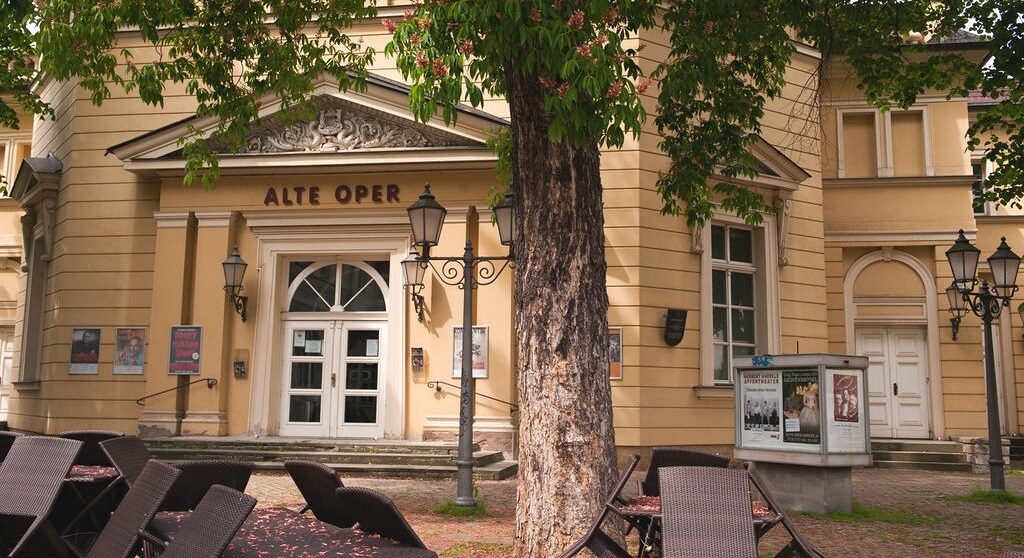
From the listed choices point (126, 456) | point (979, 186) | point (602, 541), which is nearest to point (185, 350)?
point (126, 456)

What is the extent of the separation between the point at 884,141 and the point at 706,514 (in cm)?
1514

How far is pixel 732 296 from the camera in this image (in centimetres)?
1501

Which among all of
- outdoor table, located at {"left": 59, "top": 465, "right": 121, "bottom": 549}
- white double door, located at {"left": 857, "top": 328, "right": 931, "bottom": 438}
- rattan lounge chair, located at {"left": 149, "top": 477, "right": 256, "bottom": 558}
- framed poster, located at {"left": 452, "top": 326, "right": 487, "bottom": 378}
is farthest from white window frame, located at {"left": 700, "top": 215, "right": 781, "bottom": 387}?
rattan lounge chair, located at {"left": 149, "top": 477, "right": 256, "bottom": 558}

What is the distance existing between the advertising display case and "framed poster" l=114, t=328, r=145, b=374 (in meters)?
10.0

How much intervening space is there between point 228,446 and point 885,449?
11218mm

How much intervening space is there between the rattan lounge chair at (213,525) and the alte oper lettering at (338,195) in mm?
10812

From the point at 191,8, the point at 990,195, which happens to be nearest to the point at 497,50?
the point at 191,8

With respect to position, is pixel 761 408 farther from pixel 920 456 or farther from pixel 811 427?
pixel 920 456

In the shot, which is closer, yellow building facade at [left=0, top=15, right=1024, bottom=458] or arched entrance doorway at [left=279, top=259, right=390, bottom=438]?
yellow building facade at [left=0, top=15, right=1024, bottom=458]

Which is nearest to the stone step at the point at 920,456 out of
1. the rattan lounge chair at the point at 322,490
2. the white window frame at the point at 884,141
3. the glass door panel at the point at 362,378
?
the white window frame at the point at 884,141

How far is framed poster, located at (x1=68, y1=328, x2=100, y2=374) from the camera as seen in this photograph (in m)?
15.1

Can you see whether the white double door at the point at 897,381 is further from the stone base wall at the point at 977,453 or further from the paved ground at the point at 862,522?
the paved ground at the point at 862,522

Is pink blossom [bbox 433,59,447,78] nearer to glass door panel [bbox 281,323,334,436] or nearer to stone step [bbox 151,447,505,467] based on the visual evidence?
stone step [bbox 151,447,505,467]

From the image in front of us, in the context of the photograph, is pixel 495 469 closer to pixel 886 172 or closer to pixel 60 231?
pixel 60 231
